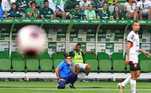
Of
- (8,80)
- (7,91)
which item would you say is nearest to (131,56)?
(7,91)

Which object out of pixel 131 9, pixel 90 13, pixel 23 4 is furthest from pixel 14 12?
pixel 131 9

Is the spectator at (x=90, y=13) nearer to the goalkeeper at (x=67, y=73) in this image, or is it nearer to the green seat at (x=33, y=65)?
the green seat at (x=33, y=65)

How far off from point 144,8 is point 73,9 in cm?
342

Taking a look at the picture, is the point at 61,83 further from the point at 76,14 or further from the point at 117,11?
the point at 117,11

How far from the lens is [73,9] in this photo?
28562mm

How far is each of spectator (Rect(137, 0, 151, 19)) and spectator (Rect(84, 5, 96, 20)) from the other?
7.15 ft

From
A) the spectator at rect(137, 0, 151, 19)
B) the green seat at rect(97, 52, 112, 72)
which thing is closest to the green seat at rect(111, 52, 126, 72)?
the green seat at rect(97, 52, 112, 72)

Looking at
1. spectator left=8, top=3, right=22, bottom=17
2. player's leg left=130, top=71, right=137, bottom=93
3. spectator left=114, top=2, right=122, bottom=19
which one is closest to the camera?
player's leg left=130, top=71, right=137, bottom=93

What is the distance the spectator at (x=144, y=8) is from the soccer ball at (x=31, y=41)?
21325mm

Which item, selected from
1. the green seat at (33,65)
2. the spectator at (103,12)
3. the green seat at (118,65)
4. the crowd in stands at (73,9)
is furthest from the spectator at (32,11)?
the green seat at (118,65)

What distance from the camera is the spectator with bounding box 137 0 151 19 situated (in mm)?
28823

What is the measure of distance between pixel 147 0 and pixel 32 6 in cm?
559

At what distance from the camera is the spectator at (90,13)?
2836cm

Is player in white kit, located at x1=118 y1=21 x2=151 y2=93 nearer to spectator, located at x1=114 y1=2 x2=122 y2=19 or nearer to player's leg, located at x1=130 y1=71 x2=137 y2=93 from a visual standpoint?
player's leg, located at x1=130 y1=71 x2=137 y2=93
